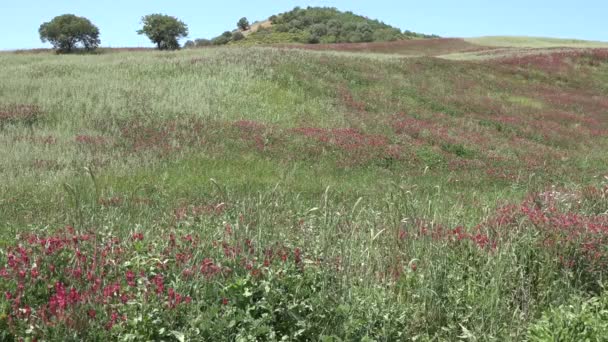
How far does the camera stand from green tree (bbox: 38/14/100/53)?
58.4 metres

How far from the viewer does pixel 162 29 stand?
210ft

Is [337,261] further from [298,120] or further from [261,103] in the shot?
[261,103]

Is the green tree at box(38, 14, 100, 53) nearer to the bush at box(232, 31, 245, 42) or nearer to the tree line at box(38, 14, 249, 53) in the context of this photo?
the tree line at box(38, 14, 249, 53)

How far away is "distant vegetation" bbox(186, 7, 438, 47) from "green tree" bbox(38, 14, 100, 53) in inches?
1431

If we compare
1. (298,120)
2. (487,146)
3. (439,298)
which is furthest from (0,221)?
(487,146)

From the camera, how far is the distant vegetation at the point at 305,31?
98562 mm

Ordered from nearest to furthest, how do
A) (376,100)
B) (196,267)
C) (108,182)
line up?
1. (196,267)
2. (108,182)
3. (376,100)

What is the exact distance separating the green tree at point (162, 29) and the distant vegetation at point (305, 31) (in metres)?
28.6

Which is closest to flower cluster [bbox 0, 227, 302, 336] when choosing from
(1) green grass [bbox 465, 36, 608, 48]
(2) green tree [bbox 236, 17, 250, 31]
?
(1) green grass [bbox 465, 36, 608, 48]

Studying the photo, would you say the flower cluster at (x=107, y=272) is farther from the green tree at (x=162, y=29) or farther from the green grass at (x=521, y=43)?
the green grass at (x=521, y=43)

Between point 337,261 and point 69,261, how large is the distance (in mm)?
2341

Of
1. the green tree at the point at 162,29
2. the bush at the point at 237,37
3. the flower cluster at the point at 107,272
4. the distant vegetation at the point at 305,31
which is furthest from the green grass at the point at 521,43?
the flower cluster at the point at 107,272

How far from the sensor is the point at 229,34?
367 feet

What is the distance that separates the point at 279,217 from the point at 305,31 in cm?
10349
